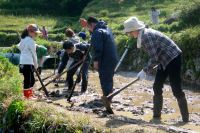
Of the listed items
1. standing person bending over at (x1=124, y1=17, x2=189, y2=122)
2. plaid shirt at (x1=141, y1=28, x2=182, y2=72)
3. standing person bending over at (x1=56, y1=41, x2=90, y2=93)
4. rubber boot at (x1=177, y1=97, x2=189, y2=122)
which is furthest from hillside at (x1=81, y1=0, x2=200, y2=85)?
plaid shirt at (x1=141, y1=28, x2=182, y2=72)

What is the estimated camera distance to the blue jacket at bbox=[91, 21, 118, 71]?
6566mm

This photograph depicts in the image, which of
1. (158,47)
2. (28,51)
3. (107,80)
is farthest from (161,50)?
(28,51)

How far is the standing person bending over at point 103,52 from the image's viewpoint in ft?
21.6

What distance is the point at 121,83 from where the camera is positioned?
10.6m

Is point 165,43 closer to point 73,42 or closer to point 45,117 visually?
point 45,117

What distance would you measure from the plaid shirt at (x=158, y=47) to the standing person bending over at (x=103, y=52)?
57.5 inches

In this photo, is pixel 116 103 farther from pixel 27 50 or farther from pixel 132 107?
pixel 27 50

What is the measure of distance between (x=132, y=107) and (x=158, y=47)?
7.23ft

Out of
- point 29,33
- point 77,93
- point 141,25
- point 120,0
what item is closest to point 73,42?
point 77,93

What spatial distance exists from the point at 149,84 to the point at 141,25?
4.95 m

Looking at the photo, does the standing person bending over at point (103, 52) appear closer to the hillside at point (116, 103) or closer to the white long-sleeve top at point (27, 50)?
the hillside at point (116, 103)

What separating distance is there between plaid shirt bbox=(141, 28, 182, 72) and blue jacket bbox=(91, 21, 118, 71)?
1.45 m

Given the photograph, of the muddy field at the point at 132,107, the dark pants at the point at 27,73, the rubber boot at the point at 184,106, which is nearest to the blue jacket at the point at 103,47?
the muddy field at the point at 132,107

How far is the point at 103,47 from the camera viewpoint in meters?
6.73
